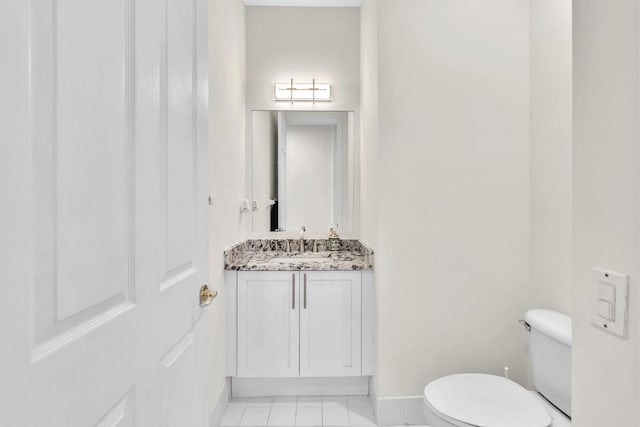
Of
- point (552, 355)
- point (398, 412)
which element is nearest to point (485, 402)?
point (552, 355)

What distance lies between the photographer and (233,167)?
268cm

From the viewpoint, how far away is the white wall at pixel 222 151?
2117 millimetres

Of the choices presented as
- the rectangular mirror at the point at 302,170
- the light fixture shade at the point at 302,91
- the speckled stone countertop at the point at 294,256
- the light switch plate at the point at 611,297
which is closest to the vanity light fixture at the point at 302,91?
the light fixture shade at the point at 302,91

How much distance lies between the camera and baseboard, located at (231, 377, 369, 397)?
263cm

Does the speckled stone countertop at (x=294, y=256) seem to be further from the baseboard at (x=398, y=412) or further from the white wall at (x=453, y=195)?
the baseboard at (x=398, y=412)

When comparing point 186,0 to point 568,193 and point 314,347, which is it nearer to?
point 568,193

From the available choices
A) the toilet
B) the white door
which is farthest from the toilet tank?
the white door

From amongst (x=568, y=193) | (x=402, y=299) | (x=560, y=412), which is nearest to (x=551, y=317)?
(x=560, y=412)

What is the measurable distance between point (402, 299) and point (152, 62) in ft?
5.80

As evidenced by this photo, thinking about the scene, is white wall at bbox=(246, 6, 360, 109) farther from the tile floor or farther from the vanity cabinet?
the tile floor

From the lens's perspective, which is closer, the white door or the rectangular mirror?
the white door

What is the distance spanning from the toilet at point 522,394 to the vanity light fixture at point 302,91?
1.99 metres

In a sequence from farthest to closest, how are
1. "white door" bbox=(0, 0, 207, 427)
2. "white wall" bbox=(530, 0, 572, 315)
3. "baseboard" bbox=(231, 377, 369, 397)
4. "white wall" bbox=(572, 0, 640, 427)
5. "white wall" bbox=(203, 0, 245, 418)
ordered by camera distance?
"baseboard" bbox=(231, 377, 369, 397)
"white wall" bbox=(203, 0, 245, 418)
"white wall" bbox=(530, 0, 572, 315)
"white wall" bbox=(572, 0, 640, 427)
"white door" bbox=(0, 0, 207, 427)

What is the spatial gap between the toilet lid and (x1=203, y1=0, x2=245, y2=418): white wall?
1057 millimetres
